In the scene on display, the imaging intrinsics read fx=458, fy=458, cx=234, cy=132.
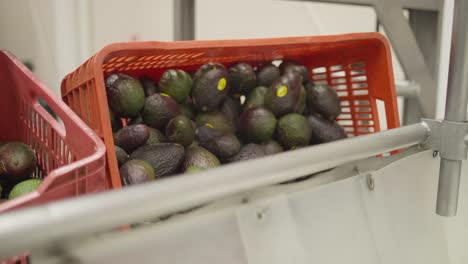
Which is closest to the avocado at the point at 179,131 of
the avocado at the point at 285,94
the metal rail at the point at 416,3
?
the avocado at the point at 285,94

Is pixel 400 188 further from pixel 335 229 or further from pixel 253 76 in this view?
pixel 253 76

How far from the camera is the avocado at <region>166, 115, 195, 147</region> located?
90 cm

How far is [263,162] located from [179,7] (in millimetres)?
1172

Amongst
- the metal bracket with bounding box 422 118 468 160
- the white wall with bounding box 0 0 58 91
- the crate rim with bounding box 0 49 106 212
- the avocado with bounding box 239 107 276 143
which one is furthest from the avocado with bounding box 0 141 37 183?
the white wall with bounding box 0 0 58 91

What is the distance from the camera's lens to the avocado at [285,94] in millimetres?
988

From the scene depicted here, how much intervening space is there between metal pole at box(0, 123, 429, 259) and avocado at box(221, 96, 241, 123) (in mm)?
475

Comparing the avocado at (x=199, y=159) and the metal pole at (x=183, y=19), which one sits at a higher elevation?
the metal pole at (x=183, y=19)

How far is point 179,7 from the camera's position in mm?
1559

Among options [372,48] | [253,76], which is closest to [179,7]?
[253,76]

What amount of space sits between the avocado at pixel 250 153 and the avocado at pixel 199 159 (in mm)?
42

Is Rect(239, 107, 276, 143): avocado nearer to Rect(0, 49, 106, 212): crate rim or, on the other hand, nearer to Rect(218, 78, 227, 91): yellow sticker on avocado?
Rect(218, 78, 227, 91): yellow sticker on avocado

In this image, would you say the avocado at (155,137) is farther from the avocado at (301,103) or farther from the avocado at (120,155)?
the avocado at (301,103)

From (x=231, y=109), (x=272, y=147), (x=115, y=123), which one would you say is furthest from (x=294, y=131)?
(x=115, y=123)

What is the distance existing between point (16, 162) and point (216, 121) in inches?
15.9
